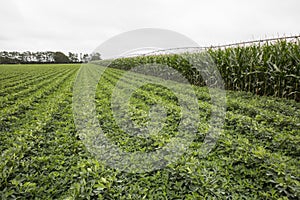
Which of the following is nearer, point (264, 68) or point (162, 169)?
point (162, 169)

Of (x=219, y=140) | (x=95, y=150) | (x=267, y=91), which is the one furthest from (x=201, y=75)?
(x=95, y=150)

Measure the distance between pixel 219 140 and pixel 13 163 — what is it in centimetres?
327

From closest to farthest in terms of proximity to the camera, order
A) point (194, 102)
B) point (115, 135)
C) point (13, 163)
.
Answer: point (13, 163) < point (115, 135) < point (194, 102)

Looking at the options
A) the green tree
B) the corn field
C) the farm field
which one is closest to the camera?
the farm field

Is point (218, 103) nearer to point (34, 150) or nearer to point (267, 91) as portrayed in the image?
point (267, 91)

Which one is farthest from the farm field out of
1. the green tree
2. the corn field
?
the green tree

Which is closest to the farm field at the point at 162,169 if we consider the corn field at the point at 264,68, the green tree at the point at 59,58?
the corn field at the point at 264,68

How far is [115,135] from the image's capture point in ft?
14.0

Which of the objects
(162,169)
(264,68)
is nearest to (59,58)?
(264,68)

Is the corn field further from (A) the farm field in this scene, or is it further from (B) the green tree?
(B) the green tree

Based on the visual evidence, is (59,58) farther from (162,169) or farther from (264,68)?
(162,169)

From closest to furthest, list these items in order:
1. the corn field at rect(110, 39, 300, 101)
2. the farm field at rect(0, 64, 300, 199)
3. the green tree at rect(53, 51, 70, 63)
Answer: the farm field at rect(0, 64, 300, 199), the corn field at rect(110, 39, 300, 101), the green tree at rect(53, 51, 70, 63)

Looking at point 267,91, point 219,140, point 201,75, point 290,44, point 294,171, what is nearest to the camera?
point 294,171

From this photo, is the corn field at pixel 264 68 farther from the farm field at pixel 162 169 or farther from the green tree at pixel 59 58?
the green tree at pixel 59 58
